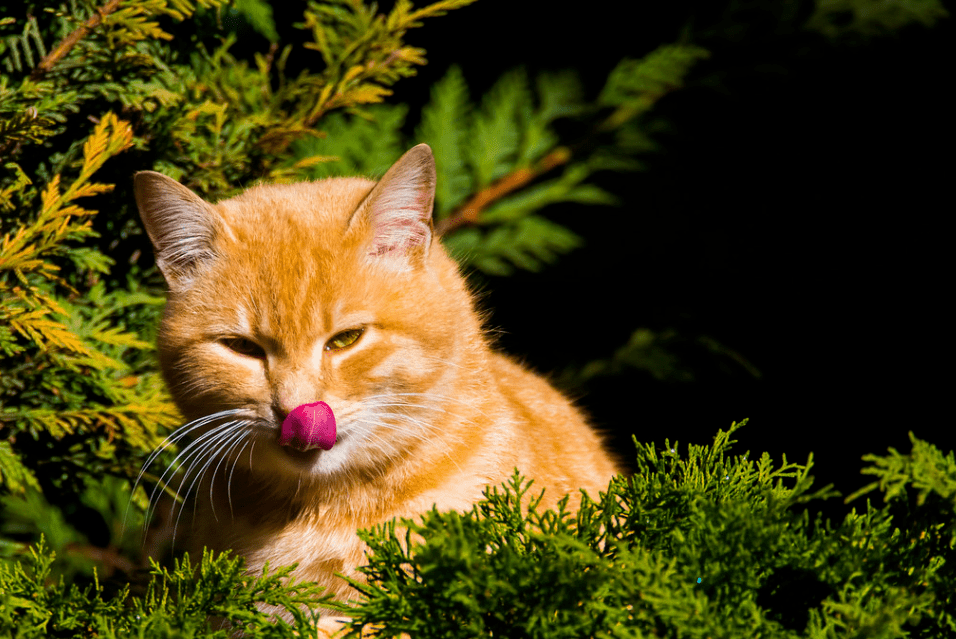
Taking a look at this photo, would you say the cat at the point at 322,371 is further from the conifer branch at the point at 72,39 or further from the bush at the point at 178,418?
the conifer branch at the point at 72,39

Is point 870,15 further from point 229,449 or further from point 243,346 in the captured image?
point 229,449

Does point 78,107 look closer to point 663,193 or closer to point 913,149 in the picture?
point 663,193

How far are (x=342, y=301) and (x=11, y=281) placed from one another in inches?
25.8

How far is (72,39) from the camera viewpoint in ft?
4.73

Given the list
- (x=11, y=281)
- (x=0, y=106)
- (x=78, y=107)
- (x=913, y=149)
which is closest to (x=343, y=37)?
(x=78, y=107)

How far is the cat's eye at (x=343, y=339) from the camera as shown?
1.31m

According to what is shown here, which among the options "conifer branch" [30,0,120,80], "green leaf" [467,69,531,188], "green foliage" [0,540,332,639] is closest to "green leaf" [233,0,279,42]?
"conifer branch" [30,0,120,80]

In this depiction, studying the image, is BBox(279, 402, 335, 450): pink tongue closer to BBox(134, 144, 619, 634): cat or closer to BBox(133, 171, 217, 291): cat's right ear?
BBox(134, 144, 619, 634): cat

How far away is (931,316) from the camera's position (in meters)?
2.19

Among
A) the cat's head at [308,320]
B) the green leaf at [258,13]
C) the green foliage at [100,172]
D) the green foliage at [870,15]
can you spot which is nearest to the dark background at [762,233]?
the green foliage at [870,15]

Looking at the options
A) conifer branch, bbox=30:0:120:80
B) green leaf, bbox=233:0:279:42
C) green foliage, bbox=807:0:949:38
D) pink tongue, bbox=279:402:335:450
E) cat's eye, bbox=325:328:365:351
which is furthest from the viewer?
green foliage, bbox=807:0:949:38

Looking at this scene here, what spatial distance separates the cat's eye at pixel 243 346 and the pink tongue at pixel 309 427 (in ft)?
0.59

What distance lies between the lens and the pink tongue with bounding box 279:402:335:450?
3.82 feet

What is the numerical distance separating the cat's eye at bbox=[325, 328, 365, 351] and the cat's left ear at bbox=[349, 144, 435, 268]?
15 cm
